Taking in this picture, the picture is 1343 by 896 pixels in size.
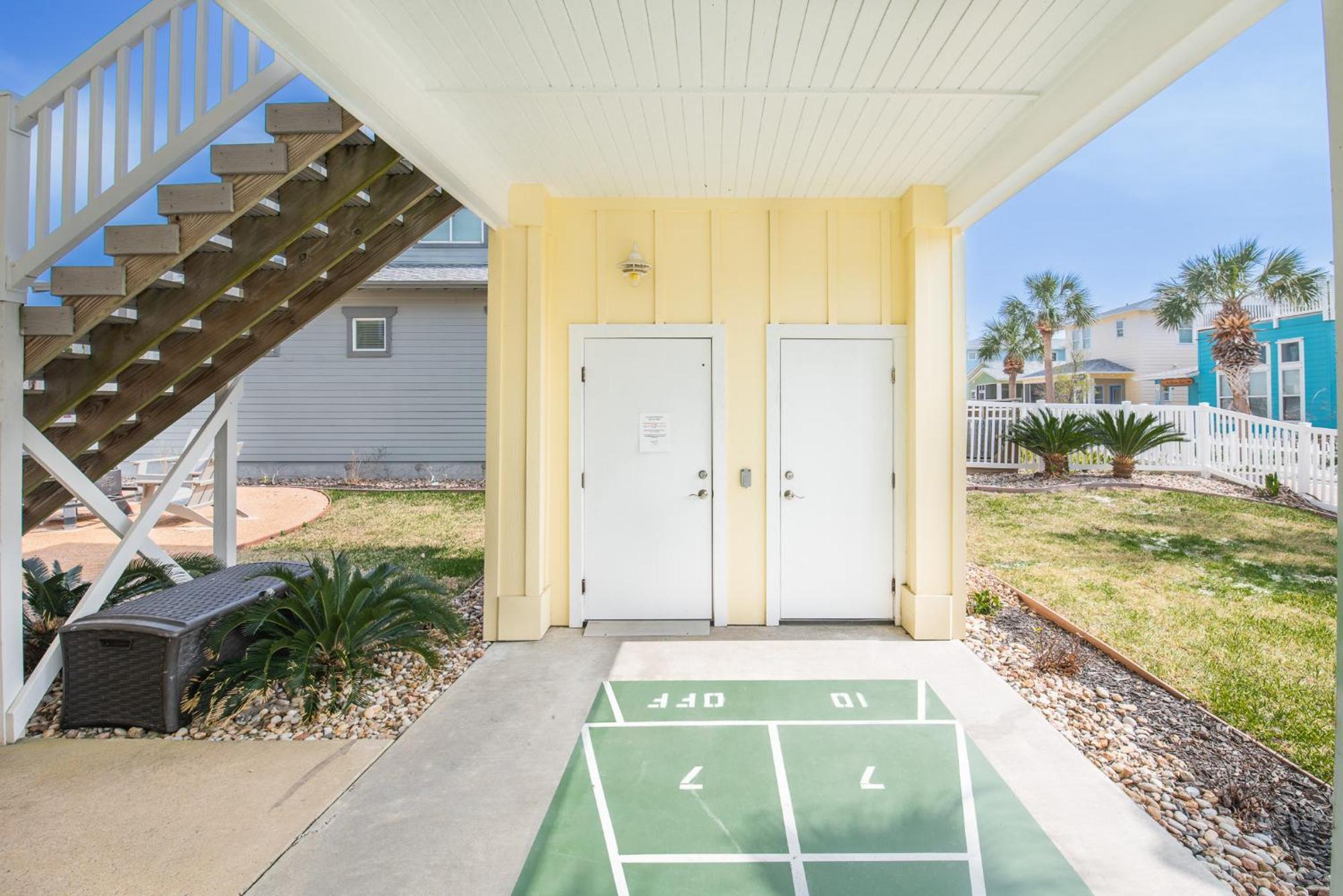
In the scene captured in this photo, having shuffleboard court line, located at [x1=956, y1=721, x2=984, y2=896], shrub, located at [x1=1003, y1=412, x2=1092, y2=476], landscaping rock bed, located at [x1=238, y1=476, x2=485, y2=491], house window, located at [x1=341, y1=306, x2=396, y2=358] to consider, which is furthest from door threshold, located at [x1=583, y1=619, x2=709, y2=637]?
shrub, located at [x1=1003, y1=412, x2=1092, y2=476]

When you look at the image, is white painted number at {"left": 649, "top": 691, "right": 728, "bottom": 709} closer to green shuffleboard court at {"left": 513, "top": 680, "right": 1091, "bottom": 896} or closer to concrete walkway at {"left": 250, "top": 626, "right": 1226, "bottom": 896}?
green shuffleboard court at {"left": 513, "top": 680, "right": 1091, "bottom": 896}

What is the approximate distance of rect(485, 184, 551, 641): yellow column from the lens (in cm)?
425

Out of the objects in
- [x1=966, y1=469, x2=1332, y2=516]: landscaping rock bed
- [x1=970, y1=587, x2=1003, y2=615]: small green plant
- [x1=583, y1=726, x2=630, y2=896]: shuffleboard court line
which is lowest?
[x1=583, y1=726, x2=630, y2=896]: shuffleboard court line

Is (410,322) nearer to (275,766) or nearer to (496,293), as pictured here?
(496,293)

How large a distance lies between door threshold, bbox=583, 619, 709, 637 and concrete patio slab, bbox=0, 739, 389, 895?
174 cm

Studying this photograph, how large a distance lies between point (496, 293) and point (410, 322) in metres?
6.96

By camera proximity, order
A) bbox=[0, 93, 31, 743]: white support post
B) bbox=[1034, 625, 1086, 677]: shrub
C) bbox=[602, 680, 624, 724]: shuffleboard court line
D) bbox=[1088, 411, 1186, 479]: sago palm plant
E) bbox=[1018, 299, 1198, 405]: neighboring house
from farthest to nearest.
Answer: bbox=[1018, 299, 1198, 405]: neighboring house, bbox=[1088, 411, 1186, 479]: sago palm plant, bbox=[1034, 625, 1086, 677]: shrub, bbox=[602, 680, 624, 724]: shuffleboard court line, bbox=[0, 93, 31, 743]: white support post

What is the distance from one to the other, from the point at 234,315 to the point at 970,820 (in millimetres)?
4642

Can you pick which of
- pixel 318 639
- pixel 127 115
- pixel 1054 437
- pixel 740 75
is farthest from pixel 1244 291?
pixel 127 115

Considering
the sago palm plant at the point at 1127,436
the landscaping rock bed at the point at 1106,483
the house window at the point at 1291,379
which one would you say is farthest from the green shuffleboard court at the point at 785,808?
the house window at the point at 1291,379

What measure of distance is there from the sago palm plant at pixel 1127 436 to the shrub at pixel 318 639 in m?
10.2

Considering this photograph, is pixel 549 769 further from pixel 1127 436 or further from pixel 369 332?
pixel 1127 436

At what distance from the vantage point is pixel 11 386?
9.16ft

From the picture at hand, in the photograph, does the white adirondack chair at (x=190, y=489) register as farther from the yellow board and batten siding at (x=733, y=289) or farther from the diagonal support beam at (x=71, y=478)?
the yellow board and batten siding at (x=733, y=289)
